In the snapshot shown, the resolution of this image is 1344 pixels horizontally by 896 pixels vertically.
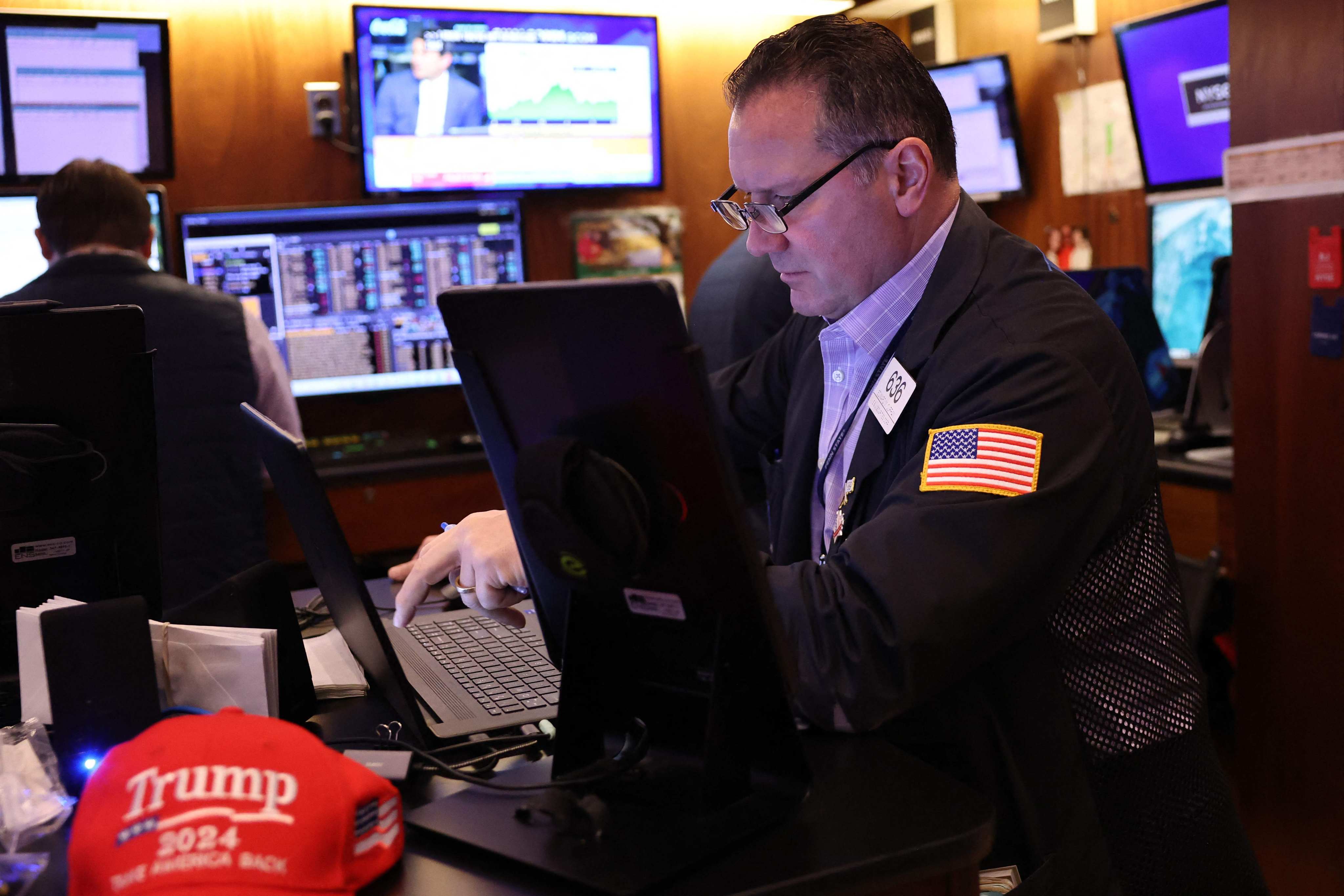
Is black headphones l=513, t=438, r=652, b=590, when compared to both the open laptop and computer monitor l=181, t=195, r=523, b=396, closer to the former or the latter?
the open laptop

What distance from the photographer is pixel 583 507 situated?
82 centimetres

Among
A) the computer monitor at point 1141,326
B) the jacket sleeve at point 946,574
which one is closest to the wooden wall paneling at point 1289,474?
the computer monitor at point 1141,326

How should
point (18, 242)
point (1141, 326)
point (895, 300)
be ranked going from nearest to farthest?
point (895, 300), point (18, 242), point (1141, 326)

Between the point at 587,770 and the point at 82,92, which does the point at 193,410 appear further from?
the point at 587,770

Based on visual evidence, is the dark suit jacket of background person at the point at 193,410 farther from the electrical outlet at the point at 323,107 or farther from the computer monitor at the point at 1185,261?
the computer monitor at the point at 1185,261

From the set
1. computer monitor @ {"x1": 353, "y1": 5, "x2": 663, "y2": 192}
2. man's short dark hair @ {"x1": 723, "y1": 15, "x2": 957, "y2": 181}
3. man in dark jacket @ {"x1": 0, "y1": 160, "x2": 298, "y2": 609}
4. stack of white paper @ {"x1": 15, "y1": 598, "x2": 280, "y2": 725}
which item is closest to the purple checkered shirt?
man's short dark hair @ {"x1": 723, "y1": 15, "x2": 957, "y2": 181}

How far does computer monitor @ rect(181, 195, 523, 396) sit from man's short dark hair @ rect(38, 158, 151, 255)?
2.01ft

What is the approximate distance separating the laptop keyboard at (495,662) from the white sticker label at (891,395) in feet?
1.42

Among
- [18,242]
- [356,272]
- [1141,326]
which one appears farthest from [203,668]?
[1141,326]

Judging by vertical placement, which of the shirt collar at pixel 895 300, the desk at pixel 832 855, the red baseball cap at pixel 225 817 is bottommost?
the desk at pixel 832 855

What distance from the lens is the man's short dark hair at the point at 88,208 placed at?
8.61 feet

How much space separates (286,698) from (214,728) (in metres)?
0.39

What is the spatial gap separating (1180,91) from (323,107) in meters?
2.46

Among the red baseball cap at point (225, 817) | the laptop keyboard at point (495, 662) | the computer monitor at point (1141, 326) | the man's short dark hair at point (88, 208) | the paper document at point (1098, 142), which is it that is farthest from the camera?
the paper document at point (1098, 142)
